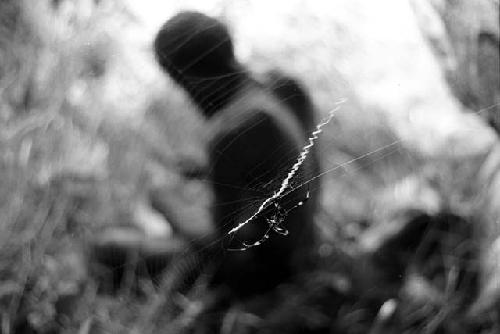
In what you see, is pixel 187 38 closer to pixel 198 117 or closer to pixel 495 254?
pixel 198 117

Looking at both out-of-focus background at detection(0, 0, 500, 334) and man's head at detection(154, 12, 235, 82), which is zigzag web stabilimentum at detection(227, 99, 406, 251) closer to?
out-of-focus background at detection(0, 0, 500, 334)

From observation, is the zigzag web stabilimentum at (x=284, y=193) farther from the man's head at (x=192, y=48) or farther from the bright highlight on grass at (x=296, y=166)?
the man's head at (x=192, y=48)

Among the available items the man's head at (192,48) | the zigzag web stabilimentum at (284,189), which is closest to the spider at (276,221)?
the zigzag web stabilimentum at (284,189)

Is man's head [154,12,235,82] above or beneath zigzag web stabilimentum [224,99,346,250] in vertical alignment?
above

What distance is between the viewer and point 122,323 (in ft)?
4.90

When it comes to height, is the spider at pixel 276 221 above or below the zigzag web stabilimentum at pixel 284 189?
below

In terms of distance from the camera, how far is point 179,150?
1463 millimetres

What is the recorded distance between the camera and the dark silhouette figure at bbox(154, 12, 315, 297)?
1467 mm

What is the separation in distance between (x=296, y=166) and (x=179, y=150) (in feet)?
0.81

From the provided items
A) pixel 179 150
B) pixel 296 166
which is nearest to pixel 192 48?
pixel 179 150

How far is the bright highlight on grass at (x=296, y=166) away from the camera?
58.2 inches

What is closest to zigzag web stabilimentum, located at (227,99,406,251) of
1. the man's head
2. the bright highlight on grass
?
Result: the bright highlight on grass

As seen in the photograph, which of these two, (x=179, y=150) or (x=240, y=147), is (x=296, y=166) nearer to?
(x=240, y=147)

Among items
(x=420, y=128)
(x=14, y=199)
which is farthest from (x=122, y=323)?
(x=420, y=128)
